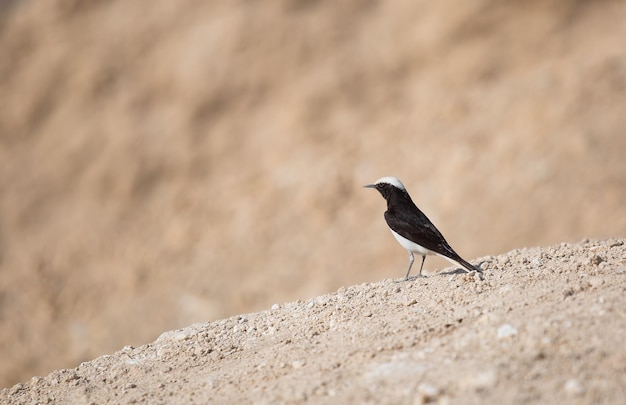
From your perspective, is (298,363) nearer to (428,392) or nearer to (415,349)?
(415,349)

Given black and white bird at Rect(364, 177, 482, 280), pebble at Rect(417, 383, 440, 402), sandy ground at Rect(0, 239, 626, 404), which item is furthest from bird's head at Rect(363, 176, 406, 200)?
pebble at Rect(417, 383, 440, 402)

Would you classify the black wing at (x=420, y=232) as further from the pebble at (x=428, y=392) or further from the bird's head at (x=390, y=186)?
the pebble at (x=428, y=392)

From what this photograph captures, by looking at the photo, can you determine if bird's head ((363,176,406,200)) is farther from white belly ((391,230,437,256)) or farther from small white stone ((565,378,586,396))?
small white stone ((565,378,586,396))

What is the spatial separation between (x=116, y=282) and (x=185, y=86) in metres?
6.96

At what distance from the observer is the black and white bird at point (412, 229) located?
7.67m

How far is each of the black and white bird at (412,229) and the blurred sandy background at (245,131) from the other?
1285cm

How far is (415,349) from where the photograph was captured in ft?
17.9

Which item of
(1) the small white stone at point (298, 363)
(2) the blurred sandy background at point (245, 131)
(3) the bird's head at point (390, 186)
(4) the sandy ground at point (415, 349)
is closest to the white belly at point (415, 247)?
(4) the sandy ground at point (415, 349)

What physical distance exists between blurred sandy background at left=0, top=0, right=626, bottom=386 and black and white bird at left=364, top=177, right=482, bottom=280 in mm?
12849

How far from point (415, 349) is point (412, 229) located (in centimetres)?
260

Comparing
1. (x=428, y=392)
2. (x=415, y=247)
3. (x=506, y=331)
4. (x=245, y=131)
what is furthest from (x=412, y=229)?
(x=245, y=131)

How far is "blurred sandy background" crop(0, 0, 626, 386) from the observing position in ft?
71.2

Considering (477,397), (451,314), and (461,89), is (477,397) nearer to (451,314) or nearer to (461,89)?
(451,314)

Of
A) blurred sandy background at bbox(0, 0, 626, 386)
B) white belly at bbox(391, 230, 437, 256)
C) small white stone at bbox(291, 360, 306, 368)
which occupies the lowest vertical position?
small white stone at bbox(291, 360, 306, 368)
